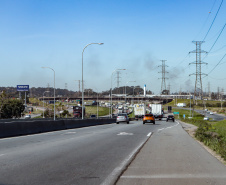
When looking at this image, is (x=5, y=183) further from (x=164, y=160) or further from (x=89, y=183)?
(x=164, y=160)

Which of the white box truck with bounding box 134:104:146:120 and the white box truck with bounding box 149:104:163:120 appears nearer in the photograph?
the white box truck with bounding box 149:104:163:120

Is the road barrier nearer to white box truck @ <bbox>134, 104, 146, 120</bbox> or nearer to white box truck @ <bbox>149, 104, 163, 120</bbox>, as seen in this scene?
white box truck @ <bbox>149, 104, 163, 120</bbox>

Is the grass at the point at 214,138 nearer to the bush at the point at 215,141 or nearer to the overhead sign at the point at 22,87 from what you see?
the bush at the point at 215,141

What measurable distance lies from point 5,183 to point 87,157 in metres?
5.08

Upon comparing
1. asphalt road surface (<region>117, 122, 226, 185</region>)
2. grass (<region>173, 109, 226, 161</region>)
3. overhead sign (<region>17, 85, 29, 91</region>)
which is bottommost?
grass (<region>173, 109, 226, 161</region>)

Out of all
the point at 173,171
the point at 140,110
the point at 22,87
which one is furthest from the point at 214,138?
the point at 22,87

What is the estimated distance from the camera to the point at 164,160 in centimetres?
1238

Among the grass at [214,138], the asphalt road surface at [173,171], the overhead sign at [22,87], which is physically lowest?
the grass at [214,138]

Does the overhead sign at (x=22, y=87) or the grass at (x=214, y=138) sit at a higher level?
the overhead sign at (x=22, y=87)

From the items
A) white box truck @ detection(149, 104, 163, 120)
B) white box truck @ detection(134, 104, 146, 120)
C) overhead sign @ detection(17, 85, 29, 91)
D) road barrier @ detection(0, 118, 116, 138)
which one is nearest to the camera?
road barrier @ detection(0, 118, 116, 138)

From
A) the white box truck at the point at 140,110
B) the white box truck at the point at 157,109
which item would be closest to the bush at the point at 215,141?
the white box truck at the point at 157,109

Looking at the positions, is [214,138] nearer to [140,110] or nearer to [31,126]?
[31,126]

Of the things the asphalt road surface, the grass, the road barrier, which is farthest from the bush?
the road barrier

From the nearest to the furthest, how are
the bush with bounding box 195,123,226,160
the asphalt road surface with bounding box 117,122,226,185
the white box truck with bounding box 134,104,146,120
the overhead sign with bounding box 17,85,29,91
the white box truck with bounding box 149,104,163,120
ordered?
the asphalt road surface with bounding box 117,122,226,185 < the bush with bounding box 195,123,226,160 < the white box truck with bounding box 149,104,163,120 < the white box truck with bounding box 134,104,146,120 < the overhead sign with bounding box 17,85,29,91
